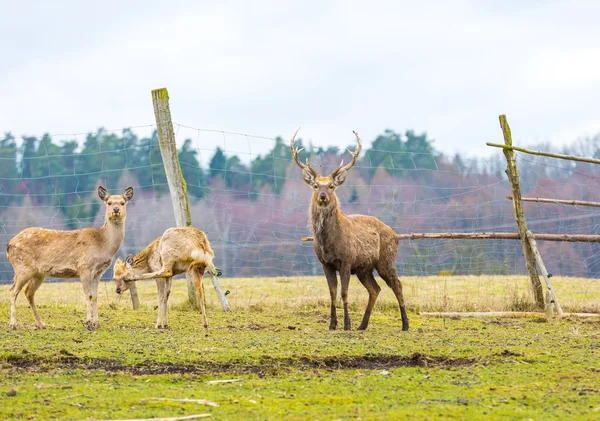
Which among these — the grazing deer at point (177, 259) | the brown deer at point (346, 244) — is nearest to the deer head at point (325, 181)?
the brown deer at point (346, 244)

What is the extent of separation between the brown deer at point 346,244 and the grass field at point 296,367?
51 centimetres

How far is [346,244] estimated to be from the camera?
11.8 m

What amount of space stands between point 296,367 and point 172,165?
6199mm

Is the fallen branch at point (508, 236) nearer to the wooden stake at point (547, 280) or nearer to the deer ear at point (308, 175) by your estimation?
the wooden stake at point (547, 280)

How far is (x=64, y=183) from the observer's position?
43.3 meters

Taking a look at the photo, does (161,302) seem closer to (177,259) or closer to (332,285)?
(177,259)

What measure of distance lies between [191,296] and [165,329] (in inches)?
98.3

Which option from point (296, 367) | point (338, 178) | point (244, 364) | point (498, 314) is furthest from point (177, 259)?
point (498, 314)

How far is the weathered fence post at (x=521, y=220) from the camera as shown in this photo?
1361 centimetres

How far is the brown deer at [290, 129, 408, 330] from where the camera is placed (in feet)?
38.8

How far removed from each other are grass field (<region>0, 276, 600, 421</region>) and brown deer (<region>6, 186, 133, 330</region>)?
1.87 feet

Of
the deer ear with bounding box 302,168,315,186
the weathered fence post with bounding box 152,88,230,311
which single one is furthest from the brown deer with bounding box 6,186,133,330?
the deer ear with bounding box 302,168,315,186

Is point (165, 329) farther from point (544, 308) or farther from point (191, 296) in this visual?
point (544, 308)

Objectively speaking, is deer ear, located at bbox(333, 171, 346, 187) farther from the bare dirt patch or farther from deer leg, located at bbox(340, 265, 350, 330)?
the bare dirt patch
